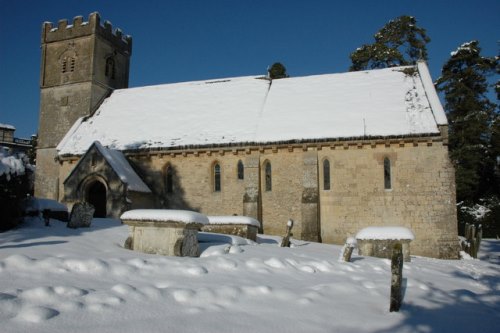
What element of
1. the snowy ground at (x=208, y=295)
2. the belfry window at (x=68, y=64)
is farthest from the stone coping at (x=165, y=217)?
the belfry window at (x=68, y=64)

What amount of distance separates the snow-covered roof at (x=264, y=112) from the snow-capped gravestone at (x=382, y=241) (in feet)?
26.1

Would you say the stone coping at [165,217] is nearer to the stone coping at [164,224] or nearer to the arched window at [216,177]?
the stone coping at [164,224]

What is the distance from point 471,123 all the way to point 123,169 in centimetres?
2963

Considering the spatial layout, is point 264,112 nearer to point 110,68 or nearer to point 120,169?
point 120,169

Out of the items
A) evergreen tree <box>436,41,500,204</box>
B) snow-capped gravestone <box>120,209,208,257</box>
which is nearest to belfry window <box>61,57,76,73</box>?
snow-capped gravestone <box>120,209,208,257</box>

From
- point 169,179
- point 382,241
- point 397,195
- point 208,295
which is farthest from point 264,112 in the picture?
point 208,295

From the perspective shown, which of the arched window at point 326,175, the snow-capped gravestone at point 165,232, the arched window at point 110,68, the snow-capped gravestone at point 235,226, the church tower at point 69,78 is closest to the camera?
the snow-capped gravestone at point 165,232

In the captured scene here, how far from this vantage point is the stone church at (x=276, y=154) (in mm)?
21375

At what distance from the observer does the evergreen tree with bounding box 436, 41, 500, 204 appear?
120 feet

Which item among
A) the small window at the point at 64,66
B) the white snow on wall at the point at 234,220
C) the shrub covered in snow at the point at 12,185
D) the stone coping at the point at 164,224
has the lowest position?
the white snow on wall at the point at 234,220

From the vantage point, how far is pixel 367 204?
71.6ft

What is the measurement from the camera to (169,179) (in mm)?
25109

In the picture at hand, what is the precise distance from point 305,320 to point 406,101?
19.7 m

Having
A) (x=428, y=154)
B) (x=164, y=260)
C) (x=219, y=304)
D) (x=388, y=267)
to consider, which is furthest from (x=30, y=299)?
(x=428, y=154)
